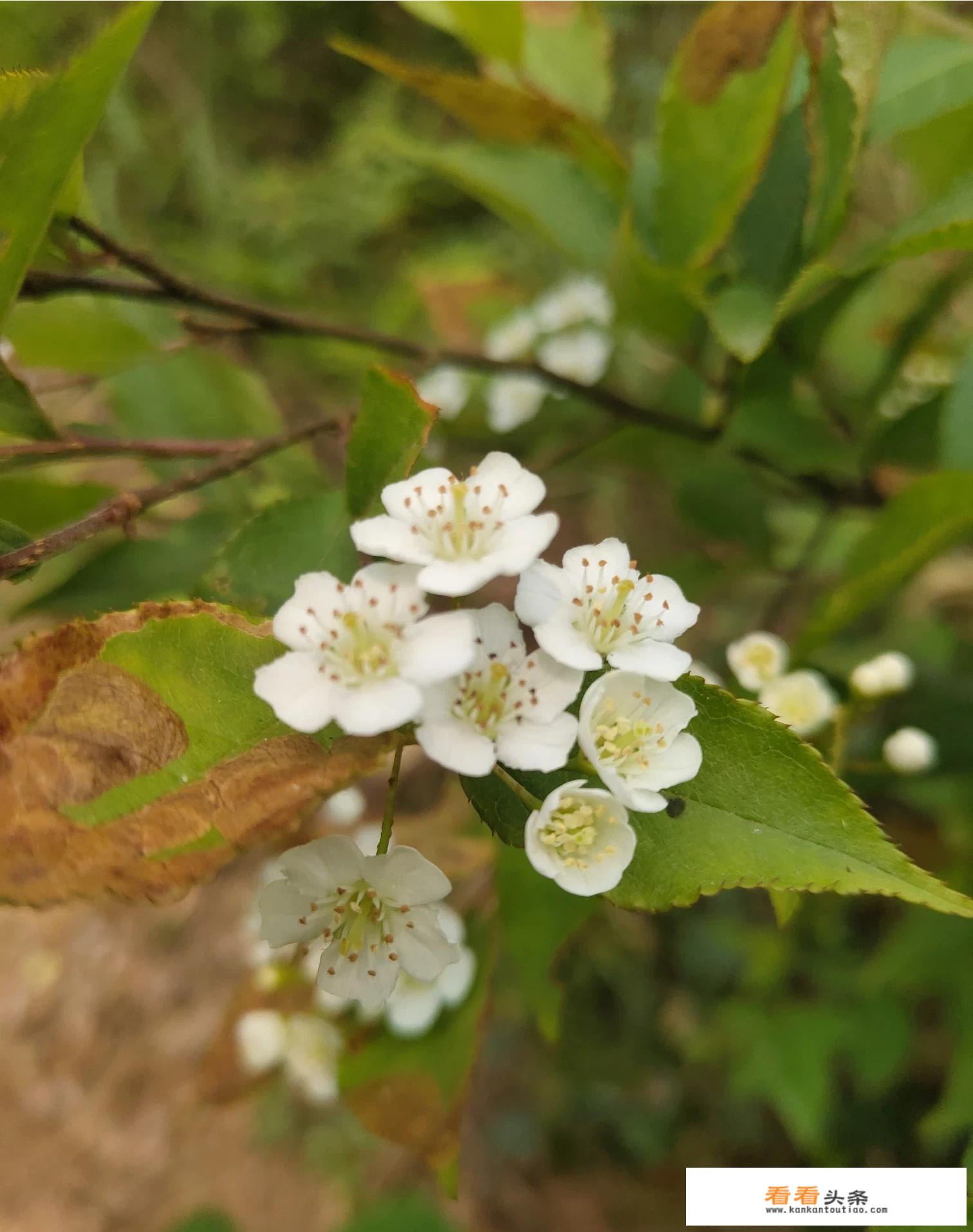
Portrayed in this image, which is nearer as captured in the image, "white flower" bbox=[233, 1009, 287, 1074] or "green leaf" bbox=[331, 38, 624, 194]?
"green leaf" bbox=[331, 38, 624, 194]

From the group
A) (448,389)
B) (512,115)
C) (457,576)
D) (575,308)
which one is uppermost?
(512,115)

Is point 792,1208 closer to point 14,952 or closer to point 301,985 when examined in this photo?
point 301,985

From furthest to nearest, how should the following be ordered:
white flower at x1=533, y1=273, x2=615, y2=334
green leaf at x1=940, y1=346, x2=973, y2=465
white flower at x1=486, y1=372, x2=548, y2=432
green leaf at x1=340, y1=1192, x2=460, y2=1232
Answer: green leaf at x1=340, y1=1192, x2=460, y2=1232, white flower at x1=533, y1=273, x2=615, y2=334, white flower at x1=486, y1=372, x2=548, y2=432, green leaf at x1=940, y1=346, x2=973, y2=465

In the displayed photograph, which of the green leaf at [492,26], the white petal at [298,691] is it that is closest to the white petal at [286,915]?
the white petal at [298,691]

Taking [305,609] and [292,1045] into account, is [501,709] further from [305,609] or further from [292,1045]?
[292,1045]

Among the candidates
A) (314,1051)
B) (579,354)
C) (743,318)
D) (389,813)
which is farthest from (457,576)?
(579,354)

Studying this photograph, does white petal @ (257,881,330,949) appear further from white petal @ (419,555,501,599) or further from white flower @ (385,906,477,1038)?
white flower @ (385,906,477,1038)

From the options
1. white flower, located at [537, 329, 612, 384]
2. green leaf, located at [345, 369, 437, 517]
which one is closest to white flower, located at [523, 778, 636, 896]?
green leaf, located at [345, 369, 437, 517]
